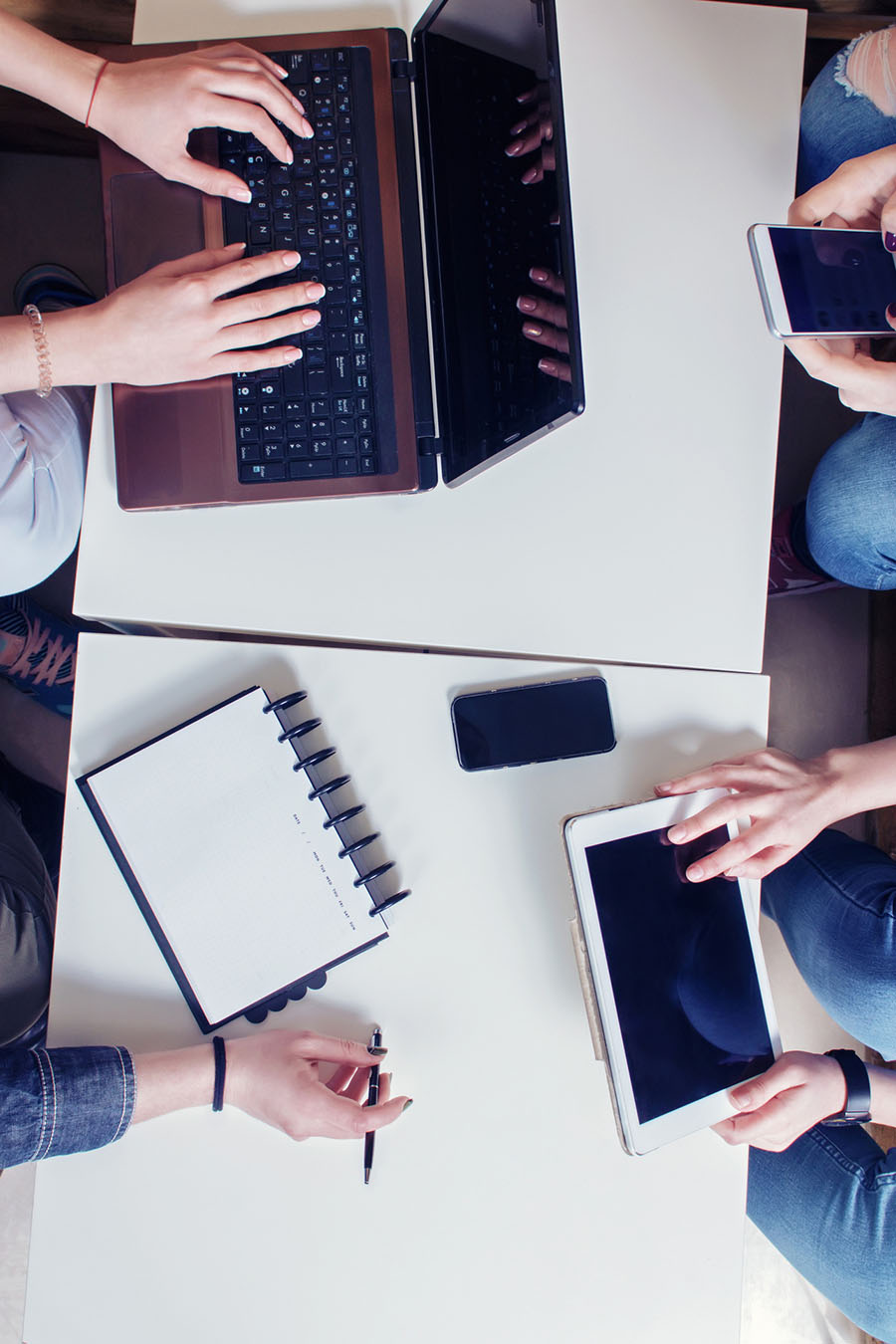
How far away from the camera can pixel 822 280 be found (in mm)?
774

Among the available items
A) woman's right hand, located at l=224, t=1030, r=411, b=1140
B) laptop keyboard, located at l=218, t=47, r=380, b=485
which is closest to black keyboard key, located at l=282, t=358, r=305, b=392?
laptop keyboard, located at l=218, t=47, r=380, b=485

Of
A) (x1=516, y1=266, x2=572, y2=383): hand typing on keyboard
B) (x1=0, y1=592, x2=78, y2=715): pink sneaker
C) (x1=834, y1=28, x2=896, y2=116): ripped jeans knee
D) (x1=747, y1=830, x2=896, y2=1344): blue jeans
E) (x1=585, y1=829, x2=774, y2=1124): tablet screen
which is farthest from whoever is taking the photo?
(x1=0, y1=592, x2=78, y2=715): pink sneaker

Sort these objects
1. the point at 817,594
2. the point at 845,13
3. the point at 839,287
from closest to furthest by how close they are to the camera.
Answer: the point at 839,287, the point at 845,13, the point at 817,594

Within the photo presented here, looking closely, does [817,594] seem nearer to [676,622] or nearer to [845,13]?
[676,622]

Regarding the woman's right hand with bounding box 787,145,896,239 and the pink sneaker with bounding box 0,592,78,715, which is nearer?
the woman's right hand with bounding box 787,145,896,239

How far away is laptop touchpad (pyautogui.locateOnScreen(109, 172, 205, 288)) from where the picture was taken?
2.60 ft

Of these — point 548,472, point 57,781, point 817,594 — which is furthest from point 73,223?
point 817,594

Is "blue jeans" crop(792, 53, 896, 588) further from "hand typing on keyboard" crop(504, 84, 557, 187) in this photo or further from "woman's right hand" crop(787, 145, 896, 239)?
"hand typing on keyboard" crop(504, 84, 557, 187)

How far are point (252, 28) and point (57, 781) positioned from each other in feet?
3.25

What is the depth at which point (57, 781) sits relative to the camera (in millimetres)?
1247

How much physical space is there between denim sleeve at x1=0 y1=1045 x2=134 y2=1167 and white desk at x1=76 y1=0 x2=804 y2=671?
435 mm

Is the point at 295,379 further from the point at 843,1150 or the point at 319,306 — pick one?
the point at 843,1150

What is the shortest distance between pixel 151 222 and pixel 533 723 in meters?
0.61

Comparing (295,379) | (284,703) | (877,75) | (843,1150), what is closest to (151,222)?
(295,379)
